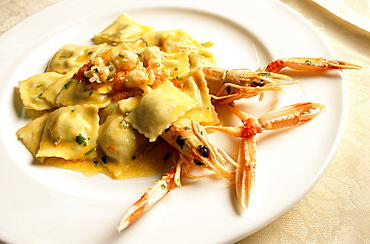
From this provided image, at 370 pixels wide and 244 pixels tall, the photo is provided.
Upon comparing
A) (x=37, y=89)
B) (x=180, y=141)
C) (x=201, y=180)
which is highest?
(x=180, y=141)

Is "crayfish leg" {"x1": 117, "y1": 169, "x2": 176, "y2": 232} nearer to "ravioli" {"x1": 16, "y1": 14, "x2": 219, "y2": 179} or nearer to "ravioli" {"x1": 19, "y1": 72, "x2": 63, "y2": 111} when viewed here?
"ravioli" {"x1": 16, "y1": 14, "x2": 219, "y2": 179}

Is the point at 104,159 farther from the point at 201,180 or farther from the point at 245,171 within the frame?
the point at 245,171

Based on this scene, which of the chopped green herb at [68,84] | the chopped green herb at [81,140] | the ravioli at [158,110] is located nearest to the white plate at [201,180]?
the chopped green herb at [81,140]

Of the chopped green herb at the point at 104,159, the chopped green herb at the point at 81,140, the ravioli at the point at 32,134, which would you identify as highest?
the chopped green herb at the point at 81,140

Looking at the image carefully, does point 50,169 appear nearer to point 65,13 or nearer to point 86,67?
point 86,67

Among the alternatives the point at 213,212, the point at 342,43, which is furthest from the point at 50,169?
the point at 342,43

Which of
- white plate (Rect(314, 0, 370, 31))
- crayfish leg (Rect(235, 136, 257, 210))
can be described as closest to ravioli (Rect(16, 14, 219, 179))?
crayfish leg (Rect(235, 136, 257, 210))

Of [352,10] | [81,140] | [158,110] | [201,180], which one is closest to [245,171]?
[201,180]

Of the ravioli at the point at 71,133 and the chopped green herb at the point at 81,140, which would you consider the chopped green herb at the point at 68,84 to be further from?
the chopped green herb at the point at 81,140

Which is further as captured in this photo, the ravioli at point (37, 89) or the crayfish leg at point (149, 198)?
the ravioli at point (37, 89)
